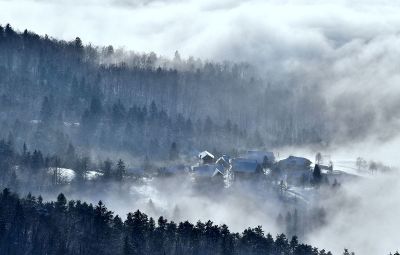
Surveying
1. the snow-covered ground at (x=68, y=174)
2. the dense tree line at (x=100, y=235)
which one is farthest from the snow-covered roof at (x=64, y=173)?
the dense tree line at (x=100, y=235)

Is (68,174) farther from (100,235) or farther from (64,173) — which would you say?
(100,235)

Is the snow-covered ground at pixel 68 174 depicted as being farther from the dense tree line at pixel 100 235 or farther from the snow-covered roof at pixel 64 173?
the dense tree line at pixel 100 235

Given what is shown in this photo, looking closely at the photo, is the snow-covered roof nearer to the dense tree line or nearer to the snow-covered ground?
the snow-covered ground

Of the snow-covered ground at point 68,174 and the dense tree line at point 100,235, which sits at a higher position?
the snow-covered ground at point 68,174

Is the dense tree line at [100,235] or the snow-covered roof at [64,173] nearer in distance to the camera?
Answer: the dense tree line at [100,235]

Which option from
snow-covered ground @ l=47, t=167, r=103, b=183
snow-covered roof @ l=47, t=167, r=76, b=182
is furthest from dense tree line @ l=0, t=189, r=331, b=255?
snow-covered ground @ l=47, t=167, r=103, b=183

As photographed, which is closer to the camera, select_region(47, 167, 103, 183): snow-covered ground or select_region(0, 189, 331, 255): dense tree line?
select_region(0, 189, 331, 255): dense tree line

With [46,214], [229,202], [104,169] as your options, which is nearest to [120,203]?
[104,169]

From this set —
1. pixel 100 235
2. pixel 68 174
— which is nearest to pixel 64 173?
pixel 68 174
